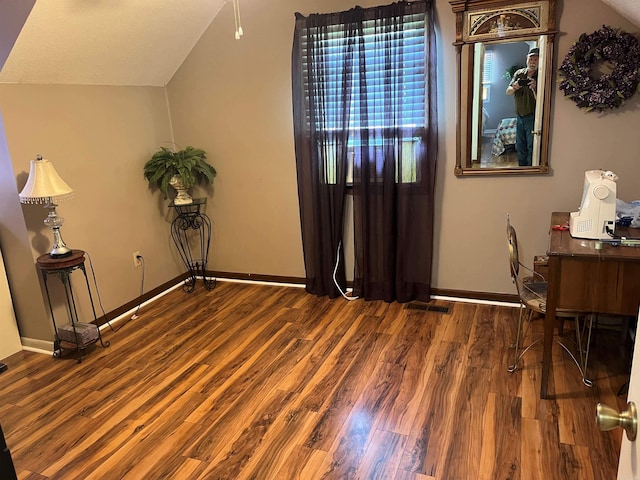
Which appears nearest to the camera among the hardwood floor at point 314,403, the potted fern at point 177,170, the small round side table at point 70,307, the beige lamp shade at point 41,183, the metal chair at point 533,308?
the hardwood floor at point 314,403

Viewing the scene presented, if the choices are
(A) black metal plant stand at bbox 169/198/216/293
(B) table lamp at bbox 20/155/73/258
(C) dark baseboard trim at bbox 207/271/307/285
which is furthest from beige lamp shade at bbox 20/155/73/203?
(C) dark baseboard trim at bbox 207/271/307/285

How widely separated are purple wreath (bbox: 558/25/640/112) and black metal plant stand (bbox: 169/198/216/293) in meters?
3.02

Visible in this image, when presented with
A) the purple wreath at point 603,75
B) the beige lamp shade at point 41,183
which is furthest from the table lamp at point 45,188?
the purple wreath at point 603,75

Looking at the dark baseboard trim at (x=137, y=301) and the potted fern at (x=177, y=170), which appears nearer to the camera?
the dark baseboard trim at (x=137, y=301)

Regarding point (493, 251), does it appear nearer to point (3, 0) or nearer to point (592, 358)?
point (592, 358)

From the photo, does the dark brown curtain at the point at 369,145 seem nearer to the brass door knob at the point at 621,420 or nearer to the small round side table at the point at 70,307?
the small round side table at the point at 70,307

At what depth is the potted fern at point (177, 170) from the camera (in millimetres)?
3836

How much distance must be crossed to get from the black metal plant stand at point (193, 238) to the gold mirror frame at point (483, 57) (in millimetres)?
2325

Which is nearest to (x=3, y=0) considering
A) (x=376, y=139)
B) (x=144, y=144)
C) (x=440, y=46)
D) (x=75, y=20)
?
(x=75, y=20)

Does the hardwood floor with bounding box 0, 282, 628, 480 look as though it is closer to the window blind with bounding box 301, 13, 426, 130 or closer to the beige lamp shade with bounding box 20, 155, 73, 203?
the beige lamp shade with bounding box 20, 155, 73, 203

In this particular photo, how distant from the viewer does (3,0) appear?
2.56m

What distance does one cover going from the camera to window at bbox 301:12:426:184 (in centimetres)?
326

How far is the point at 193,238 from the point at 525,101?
9.96ft

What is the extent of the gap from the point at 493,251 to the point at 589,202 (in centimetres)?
115
